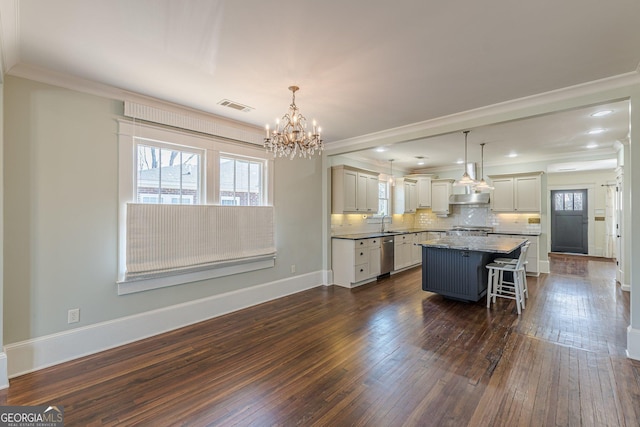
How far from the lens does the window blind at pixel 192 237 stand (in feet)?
10.0

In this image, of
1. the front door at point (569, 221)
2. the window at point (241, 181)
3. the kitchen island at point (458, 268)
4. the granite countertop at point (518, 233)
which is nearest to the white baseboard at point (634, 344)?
the kitchen island at point (458, 268)

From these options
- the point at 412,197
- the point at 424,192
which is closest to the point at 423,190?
the point at 424,192

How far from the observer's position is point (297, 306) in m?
4.16

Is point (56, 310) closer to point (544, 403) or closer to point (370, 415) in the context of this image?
point (370, 415)

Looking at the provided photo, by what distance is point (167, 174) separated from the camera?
338 cm

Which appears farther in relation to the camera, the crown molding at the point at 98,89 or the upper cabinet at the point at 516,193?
the upper cabinet at the point at 516,193

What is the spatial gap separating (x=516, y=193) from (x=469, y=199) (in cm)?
95

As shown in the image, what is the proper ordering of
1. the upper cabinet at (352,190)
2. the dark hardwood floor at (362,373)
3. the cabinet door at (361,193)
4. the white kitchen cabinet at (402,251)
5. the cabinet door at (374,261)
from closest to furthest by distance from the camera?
the dark hardwood floor at (362,373)
the upper cabinet at (352,190)
the cabinet door at (374,261)
the cabinet door at (361,193)
the white kitchen cabinet at (402,251)

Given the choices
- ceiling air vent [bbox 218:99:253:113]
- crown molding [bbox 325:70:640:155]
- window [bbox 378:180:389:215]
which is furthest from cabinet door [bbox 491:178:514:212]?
ceiling air vent [bbox 218:99:253:113]

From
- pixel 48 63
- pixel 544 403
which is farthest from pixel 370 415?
pixel 48 63

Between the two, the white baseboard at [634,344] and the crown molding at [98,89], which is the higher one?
the crown molding at [98,89]

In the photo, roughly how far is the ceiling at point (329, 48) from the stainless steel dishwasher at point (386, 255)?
123 inches

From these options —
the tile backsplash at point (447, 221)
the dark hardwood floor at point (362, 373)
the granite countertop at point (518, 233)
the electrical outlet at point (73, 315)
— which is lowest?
the dark hardwood floor at point (362, 373)

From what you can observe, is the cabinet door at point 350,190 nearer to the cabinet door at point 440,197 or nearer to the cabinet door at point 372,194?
the cabinet door at point 372,194
